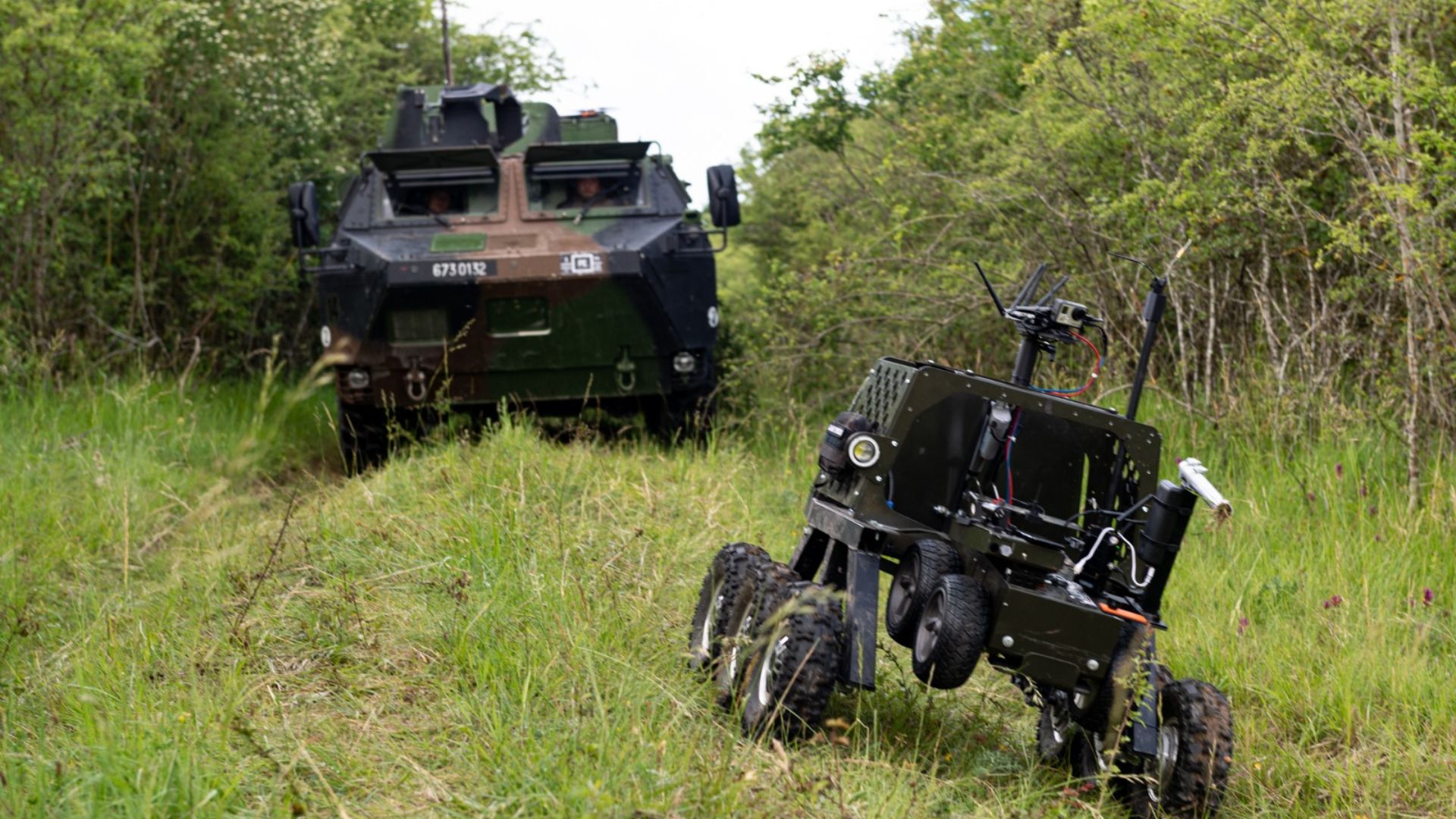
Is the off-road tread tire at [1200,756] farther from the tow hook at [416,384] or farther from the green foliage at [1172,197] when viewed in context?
the tow hook at [416,384]

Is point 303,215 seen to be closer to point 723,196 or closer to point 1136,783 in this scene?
point 723,196

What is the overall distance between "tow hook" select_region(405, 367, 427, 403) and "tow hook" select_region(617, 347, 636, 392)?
1099 millimetres

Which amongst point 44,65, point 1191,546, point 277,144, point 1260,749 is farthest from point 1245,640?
point 277,144

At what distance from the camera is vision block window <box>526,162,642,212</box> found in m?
10.1

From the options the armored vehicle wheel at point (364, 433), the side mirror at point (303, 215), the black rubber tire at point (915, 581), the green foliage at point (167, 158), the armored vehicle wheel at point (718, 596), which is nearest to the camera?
the black rubber tire at point (915, 581)

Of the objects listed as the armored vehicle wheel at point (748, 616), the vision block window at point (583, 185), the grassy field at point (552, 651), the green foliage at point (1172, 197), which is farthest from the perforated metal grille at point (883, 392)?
the vision block window at point (583, 185)

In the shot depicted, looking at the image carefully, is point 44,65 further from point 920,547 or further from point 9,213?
point 920,547

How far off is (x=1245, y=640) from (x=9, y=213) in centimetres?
927

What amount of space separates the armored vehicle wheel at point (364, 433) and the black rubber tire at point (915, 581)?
5664mm

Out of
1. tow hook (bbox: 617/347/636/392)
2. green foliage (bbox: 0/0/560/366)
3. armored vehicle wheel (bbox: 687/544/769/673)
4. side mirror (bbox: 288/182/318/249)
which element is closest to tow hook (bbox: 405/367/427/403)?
tow hook (bbox: 617/347/636/392)

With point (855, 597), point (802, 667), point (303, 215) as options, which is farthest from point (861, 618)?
point (303, 215)

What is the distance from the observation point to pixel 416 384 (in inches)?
365

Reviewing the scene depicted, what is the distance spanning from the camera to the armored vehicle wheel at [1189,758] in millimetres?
4031

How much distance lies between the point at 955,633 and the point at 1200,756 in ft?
2.19
